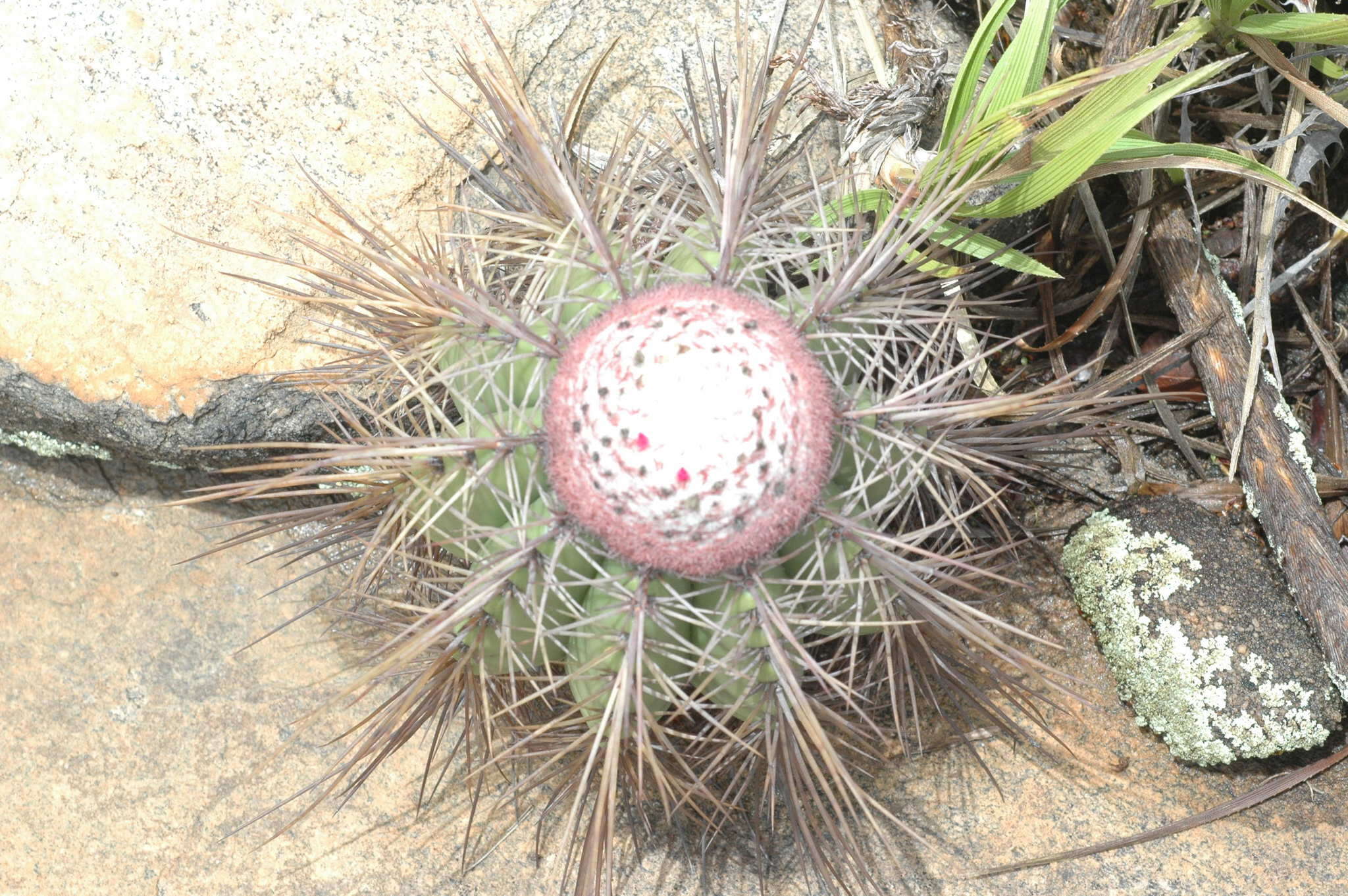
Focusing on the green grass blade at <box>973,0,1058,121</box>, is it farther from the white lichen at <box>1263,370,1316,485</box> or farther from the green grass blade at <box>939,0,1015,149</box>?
the white lichen at <box>1263,370,1316,485</box>

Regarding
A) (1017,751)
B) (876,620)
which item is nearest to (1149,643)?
(1017,751)

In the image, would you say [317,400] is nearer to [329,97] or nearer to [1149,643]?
[329,97]

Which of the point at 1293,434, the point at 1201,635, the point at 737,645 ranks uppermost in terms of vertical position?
the point at 737,645

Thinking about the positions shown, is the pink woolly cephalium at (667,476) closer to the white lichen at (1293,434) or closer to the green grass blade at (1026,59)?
the green grass blade at (1026,59)

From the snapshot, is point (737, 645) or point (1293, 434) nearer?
point (737, 645)

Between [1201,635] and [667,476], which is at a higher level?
[667,476]

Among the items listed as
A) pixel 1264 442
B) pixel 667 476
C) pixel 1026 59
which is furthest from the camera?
pixel 1264 442

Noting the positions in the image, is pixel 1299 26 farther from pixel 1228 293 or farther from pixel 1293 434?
pixel 1293 434

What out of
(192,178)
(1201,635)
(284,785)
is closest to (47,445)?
(192,178)
